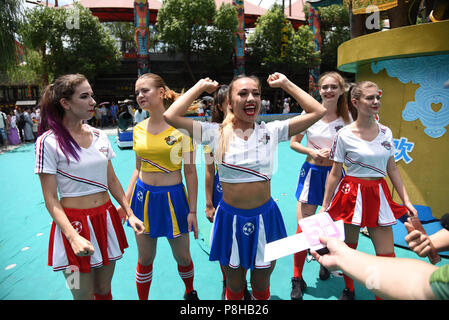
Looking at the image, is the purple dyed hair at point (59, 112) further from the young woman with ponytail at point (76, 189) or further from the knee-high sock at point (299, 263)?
the knee-high sock at point (299, 263)

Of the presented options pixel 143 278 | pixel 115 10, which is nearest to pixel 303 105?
pixel 143 278

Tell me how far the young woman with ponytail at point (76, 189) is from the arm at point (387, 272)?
4.45ft

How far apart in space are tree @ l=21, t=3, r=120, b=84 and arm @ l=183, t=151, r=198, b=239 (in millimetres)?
21340

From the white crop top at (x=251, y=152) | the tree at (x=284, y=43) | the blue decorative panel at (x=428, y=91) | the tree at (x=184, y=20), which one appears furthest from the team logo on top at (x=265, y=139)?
the tree at (x=284, y=43)

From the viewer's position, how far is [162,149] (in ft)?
7.82

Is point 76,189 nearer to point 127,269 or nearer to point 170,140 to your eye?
point 170,140

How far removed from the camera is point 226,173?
198 cm

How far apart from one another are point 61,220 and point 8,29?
36.9ft

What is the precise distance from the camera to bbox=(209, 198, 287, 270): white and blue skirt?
6.40 feet

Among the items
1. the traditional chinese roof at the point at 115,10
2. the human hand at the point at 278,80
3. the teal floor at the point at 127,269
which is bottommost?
the teal floor at the point at 127,269

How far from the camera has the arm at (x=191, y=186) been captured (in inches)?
94.0

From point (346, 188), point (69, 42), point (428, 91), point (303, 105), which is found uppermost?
point (69, 42)

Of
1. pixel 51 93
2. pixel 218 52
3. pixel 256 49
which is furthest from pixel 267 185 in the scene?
pixel 256 49

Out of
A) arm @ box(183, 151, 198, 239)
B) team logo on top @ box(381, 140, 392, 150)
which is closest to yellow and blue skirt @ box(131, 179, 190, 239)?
arm @ box(183, 151, 198, 239)
